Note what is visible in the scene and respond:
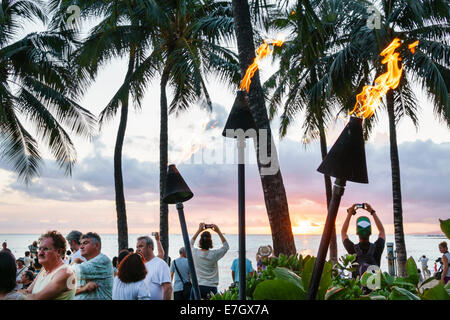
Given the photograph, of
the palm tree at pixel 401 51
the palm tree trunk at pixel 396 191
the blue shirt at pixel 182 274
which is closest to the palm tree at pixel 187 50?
the palm tree at pixel 401 51

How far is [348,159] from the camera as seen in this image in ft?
4.72

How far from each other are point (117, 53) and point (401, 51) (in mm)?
9563

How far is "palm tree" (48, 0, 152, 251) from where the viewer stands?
15070 mm

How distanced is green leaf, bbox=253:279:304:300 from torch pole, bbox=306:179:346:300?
128 mm

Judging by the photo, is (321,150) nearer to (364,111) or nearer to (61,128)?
(61,128)

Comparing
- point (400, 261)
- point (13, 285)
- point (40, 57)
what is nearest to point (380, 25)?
point (400, 261)

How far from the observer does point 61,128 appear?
16109 mm

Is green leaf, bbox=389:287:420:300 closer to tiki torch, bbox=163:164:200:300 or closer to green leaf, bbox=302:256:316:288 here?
green leaf, bbox=302:256:316:288

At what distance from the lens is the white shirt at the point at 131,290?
484 cm

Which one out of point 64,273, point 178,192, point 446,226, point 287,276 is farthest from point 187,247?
point 64,273

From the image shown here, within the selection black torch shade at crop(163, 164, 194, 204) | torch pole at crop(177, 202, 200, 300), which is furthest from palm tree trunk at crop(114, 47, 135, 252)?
torch pole at crop(177, 202, 200, 300)

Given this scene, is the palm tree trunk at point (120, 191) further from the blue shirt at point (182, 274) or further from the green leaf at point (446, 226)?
the green leaf at point (446, 226)

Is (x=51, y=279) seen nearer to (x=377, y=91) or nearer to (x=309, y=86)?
(x=377, y=91)
